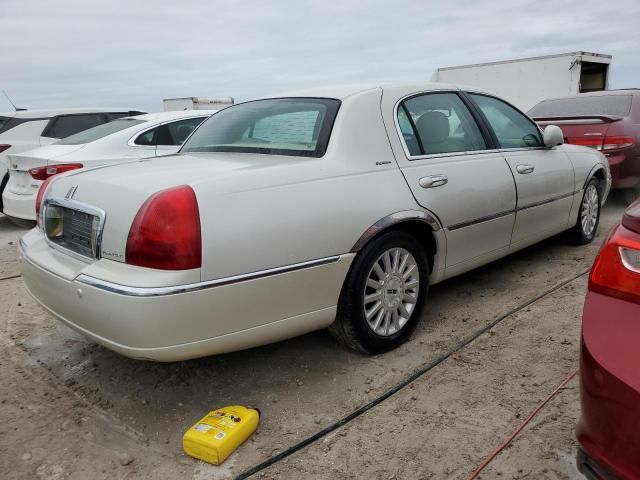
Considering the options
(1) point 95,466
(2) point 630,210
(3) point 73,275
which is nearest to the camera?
(2) point 630,210

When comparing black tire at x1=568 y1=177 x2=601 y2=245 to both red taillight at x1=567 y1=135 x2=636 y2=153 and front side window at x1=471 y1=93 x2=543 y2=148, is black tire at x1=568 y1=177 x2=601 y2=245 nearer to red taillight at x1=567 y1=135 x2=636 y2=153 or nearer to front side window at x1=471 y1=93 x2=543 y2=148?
front side window at x1=471 y1=93 x2=543 y2=148

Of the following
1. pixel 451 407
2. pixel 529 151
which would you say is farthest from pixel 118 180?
pixel 529 151

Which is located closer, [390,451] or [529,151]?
[390,451]

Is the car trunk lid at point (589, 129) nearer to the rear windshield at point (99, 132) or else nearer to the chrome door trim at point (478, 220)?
the chrome door trim at point (478, 220)

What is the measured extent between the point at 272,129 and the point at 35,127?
18.6ft

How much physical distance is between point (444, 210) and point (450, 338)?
2.47 ft

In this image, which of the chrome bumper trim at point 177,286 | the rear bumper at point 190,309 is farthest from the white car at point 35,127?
the chrome bumper trim at point 177,286

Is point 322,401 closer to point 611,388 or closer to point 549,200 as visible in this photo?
point 611,388

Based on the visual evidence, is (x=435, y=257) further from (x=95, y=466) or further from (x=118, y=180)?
(x=95, y=466)

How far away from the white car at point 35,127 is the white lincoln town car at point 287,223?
4.72m

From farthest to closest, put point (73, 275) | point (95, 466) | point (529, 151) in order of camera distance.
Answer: point (529, 151) → point (73, 275) → point (95, 466)

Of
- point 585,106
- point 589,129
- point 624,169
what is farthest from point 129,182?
point 585,106

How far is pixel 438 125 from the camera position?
333cm

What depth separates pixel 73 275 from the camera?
7.72 feet
